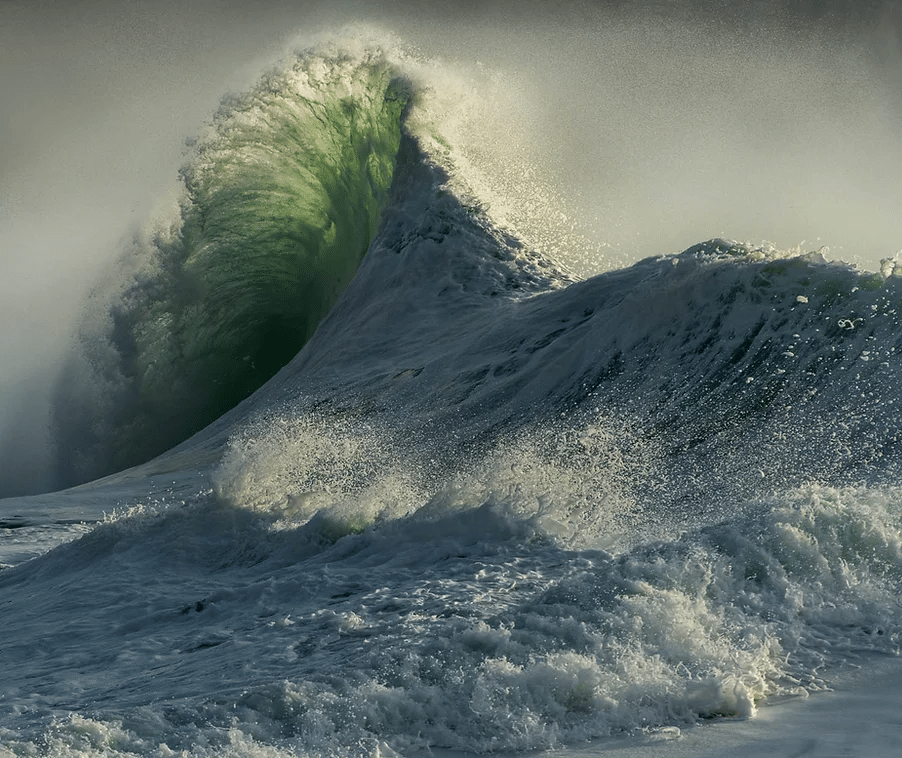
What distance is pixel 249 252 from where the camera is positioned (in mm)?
19688

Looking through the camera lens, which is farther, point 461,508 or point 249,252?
point 249,252

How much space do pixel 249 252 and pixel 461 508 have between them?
510 inches

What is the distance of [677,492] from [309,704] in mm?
4033

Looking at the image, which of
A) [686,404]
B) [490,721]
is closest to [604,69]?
[686,404]

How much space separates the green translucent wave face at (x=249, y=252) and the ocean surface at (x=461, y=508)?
88mm

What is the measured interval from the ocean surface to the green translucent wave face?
0.09 m

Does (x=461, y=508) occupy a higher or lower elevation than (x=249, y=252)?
lower

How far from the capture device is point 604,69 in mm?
27219

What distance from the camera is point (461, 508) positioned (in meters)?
7.62

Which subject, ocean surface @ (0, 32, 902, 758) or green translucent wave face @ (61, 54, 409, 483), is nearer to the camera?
ocean surface @ (0, 32, 902, 758)

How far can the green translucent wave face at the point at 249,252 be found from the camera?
18.2 metres

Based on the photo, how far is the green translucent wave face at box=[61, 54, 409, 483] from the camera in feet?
59.7

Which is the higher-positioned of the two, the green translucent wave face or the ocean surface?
the green translucent wave face

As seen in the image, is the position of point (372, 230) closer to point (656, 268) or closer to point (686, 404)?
point (656, 268)
